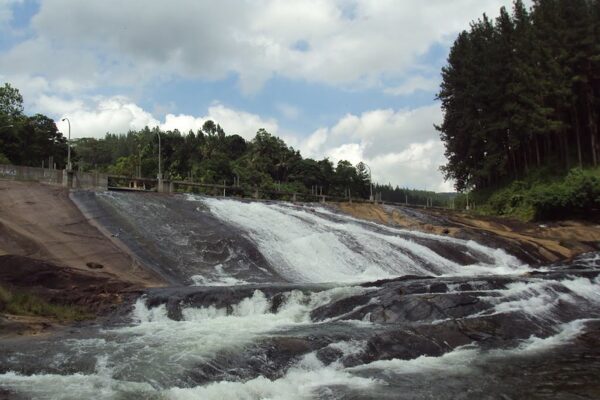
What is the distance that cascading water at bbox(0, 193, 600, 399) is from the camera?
8758 mm

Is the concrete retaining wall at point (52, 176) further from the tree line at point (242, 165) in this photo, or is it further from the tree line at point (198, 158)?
the tree line at point (242, 165)

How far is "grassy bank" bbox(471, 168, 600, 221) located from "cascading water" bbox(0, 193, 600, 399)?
21272 millimetres

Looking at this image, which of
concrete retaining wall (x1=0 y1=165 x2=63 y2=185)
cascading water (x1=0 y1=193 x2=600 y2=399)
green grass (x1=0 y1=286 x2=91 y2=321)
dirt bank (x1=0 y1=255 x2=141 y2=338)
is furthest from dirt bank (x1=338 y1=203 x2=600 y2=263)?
green grass (x1=0 y1=286 x2=91 y2=321)

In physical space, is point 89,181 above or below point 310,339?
above

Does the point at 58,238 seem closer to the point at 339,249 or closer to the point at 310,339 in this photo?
the point at 339,249

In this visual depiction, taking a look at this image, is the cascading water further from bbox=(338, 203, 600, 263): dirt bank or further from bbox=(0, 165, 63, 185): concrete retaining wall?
bbox=(338, 203, 600, 263): dirt bank

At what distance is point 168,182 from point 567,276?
2569 centimetres

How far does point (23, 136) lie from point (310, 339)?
223 feet

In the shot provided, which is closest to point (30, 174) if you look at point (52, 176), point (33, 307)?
point (52, 176)

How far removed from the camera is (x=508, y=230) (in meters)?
36.3

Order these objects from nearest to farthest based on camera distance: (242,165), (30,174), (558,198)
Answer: (30,174)
(558,198)
(242,165)

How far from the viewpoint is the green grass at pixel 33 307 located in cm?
1452

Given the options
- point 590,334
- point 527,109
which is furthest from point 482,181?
point 590,334

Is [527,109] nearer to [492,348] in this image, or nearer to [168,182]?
[168,182]
